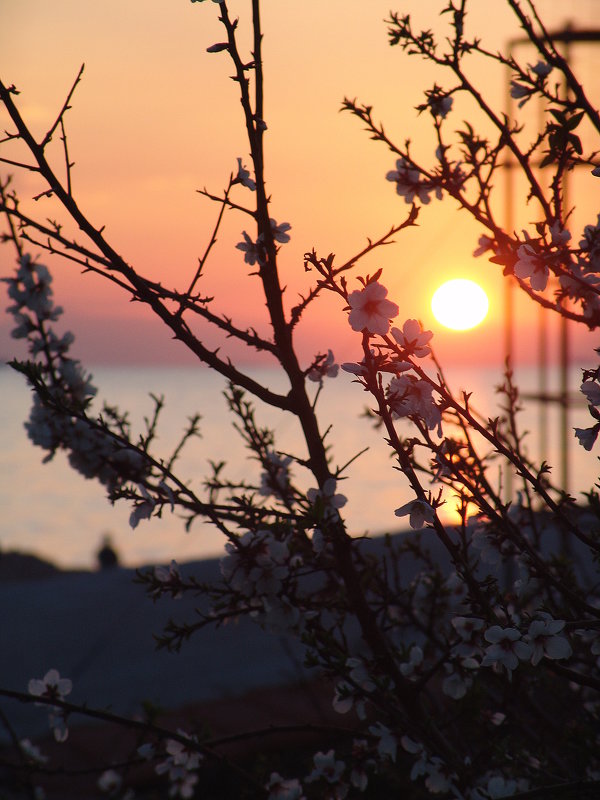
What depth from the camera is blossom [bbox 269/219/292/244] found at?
2416 millimetres

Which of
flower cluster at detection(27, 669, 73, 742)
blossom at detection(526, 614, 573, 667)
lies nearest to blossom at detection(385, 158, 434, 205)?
blossom at detection(526, 614, 573, 667)

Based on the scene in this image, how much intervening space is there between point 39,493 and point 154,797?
140 ft

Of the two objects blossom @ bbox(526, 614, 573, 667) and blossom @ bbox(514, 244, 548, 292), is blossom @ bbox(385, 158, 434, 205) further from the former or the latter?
blossom @ bbox(526, 614, 573, 667)

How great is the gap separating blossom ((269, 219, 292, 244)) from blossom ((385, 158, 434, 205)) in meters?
0.53

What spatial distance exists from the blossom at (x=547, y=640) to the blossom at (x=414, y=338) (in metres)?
0.60

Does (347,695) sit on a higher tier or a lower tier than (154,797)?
higher

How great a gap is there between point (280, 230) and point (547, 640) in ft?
4.62

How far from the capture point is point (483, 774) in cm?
335

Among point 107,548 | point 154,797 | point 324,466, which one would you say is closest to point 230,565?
point 324,466

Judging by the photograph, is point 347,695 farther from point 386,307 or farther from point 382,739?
point 386,307

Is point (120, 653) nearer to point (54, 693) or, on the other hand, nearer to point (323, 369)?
point (54, 693)

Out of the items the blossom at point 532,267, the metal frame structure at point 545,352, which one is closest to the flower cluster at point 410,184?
the blossom at point 532,267

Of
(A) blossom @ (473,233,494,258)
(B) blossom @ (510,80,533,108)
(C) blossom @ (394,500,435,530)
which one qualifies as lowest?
(C) blossom @ (394,500,435,530)

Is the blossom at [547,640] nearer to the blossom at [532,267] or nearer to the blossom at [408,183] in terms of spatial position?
the blossom at [532,267]
